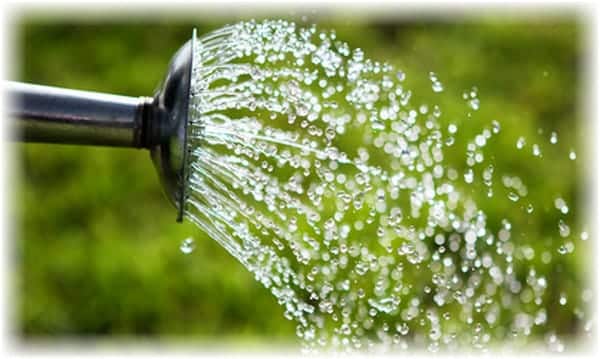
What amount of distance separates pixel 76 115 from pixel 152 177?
117 centimetres

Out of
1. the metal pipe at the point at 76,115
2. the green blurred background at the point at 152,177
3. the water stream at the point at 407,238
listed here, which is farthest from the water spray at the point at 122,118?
the green blurred background at the point at 152,177

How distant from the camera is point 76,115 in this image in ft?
2.99

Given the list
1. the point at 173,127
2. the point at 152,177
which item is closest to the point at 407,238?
the point at 152,177

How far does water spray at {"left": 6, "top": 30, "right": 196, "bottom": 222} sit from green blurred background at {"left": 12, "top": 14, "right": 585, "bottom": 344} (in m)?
0.88

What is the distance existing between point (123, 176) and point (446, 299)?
2.46ft

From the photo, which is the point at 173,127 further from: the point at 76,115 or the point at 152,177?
the point at 152,177

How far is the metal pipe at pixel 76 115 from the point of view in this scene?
0.91m

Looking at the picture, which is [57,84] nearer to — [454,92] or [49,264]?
[49,264]

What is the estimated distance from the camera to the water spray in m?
0.91

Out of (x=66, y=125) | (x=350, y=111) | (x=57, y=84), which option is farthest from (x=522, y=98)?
(x=66, y=125)

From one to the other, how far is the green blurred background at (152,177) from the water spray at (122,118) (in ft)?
2.89

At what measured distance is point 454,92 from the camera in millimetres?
2174

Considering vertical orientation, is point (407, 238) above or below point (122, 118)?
below

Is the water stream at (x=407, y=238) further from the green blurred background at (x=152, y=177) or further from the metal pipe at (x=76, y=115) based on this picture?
the metal pipe at (x=76, y=115)
